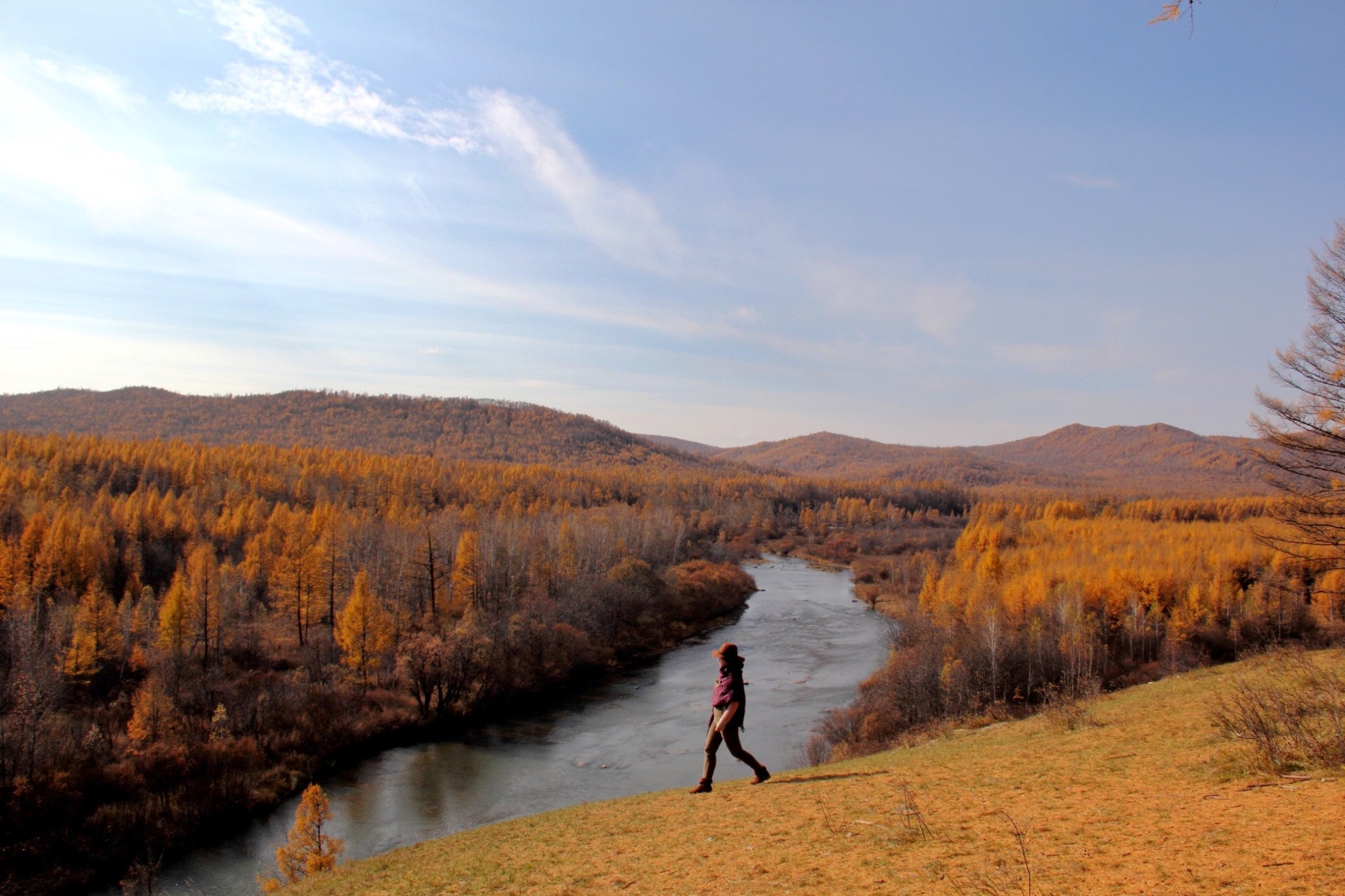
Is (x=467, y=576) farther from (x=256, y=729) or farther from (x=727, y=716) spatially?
(x=727, y=716)

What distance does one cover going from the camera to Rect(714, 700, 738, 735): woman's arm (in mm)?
11555

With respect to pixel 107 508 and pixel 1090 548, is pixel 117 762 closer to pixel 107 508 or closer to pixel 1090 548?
pixel 107 508

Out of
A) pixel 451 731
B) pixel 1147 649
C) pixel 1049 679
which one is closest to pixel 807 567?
pixel 1147 649

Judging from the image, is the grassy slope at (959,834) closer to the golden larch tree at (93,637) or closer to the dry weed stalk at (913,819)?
the dry weed stalk at (913,819)

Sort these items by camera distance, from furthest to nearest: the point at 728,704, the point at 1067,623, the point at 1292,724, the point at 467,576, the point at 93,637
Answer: the point at 467,576 < the point at 1067,623 < the point at 93,637 < the point at 728,704 < the point at 1292,724

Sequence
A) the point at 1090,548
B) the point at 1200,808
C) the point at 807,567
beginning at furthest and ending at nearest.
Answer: the point at 807,567
the point at 1090,548
the point at 1200,808

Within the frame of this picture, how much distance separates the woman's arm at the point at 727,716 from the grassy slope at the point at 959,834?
1313 mm

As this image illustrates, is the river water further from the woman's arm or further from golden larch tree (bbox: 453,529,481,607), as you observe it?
the woman's arm

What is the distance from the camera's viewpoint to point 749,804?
11586mm

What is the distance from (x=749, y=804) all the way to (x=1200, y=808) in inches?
244

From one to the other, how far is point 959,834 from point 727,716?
3.96 meters

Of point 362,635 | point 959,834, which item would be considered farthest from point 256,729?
point 959,834

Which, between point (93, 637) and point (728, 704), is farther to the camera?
point (93, 637)

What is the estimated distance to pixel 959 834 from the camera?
28.4ft
